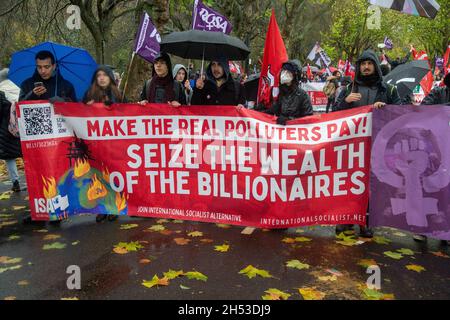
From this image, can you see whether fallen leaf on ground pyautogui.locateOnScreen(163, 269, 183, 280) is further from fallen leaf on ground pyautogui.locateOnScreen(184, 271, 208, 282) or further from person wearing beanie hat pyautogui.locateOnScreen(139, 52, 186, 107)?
person wearing beanie hat pyautogui.locateOnScreen(139, 52, 186, 107)

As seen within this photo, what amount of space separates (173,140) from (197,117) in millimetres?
391

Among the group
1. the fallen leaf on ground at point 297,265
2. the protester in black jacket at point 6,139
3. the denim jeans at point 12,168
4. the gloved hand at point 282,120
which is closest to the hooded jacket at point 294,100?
the gloved hand at point 282,120

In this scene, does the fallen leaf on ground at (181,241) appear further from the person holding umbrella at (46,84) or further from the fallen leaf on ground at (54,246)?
the person holding umbrella at (46,84)

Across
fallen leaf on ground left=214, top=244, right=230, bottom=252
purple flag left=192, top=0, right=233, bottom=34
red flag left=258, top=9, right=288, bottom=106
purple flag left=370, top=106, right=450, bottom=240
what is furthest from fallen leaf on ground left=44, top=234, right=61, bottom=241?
purple flag left=192, top=0, right=233, bottom=34

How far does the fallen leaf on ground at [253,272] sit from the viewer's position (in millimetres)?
3988

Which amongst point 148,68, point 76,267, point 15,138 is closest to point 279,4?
point 148,68

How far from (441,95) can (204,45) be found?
2987mm

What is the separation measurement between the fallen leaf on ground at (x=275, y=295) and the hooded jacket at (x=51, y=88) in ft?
11.6

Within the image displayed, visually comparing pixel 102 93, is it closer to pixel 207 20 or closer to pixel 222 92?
pixel 222 92

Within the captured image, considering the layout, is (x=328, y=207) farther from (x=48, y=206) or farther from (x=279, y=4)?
(x=279, y=4)

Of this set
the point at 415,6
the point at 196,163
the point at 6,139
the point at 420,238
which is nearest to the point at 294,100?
the point at 196,163

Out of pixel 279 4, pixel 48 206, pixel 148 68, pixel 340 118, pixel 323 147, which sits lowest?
pixel 48 206

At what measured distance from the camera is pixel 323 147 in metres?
4.80
